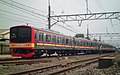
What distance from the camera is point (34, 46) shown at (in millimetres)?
18312

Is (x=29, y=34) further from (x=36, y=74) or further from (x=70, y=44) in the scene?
(x=70, y=44)

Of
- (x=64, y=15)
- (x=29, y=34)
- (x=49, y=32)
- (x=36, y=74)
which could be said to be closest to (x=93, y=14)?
(x=64, y=15)

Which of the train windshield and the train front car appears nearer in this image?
the train front car

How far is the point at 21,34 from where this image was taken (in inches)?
741

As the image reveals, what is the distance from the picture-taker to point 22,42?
60.7 ft

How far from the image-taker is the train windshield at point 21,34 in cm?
1840

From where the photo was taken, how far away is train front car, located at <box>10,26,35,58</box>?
18.2 meters

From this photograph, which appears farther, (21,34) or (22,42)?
(21,34)

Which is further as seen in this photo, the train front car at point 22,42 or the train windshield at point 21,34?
the train windshield at point 21,34

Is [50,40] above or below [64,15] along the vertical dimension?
below

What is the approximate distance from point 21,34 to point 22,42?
789mm

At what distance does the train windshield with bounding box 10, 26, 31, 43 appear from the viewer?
1840 cm

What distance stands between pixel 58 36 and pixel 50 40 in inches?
116

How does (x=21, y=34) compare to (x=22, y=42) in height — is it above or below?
above
